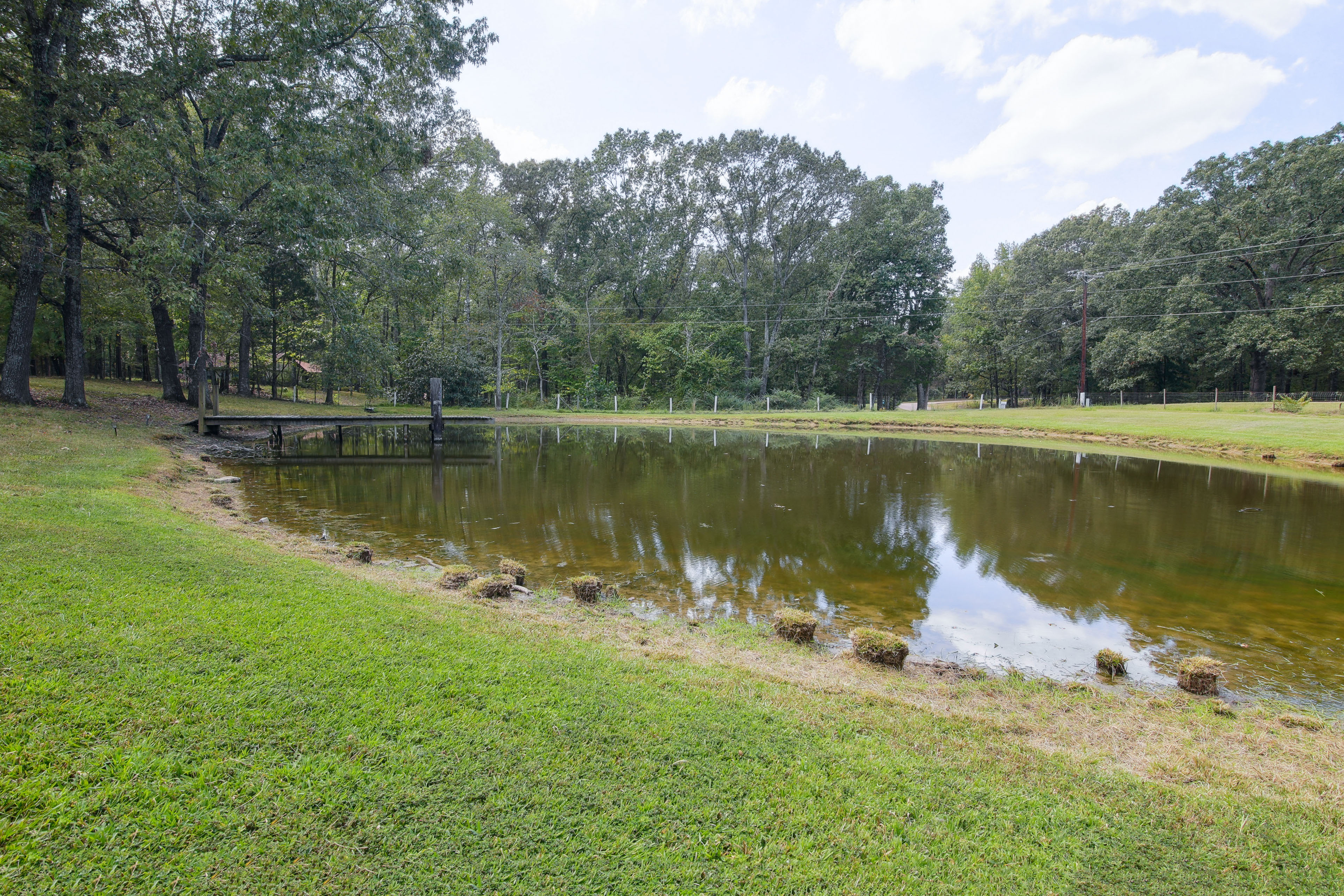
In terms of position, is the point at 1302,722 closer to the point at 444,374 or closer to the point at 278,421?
the point at 278,421

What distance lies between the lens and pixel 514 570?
259 inches

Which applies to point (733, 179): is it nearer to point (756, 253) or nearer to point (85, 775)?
point (756, 253)

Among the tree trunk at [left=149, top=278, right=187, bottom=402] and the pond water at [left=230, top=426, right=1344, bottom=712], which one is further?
the tree trunk at [left=149, top=278, right=187, bottom=402]

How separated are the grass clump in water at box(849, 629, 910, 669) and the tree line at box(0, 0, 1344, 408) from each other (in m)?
16.1

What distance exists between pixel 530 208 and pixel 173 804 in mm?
48780

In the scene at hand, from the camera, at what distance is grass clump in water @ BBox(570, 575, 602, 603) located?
613 centimetres

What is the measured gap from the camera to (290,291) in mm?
29766

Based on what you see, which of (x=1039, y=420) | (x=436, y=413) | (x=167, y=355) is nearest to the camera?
(x=436, y=413)

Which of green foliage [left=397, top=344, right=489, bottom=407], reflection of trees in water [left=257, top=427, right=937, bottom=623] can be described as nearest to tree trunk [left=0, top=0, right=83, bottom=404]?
reflection of trees in water [left=257, top=427, right=937, bottom=623]

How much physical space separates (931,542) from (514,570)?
6.28 meters

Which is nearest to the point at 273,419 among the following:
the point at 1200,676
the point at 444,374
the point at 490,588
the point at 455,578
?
the point at 455,578

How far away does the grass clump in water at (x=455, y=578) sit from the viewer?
20.1 feet

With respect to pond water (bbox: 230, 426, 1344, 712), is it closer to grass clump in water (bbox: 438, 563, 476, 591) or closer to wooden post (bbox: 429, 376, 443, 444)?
grass clump in water (bbox: 438, 563, 476, 591)

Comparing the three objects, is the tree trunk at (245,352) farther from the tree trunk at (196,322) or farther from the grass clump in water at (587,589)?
the grass clump in water at (587,589)
